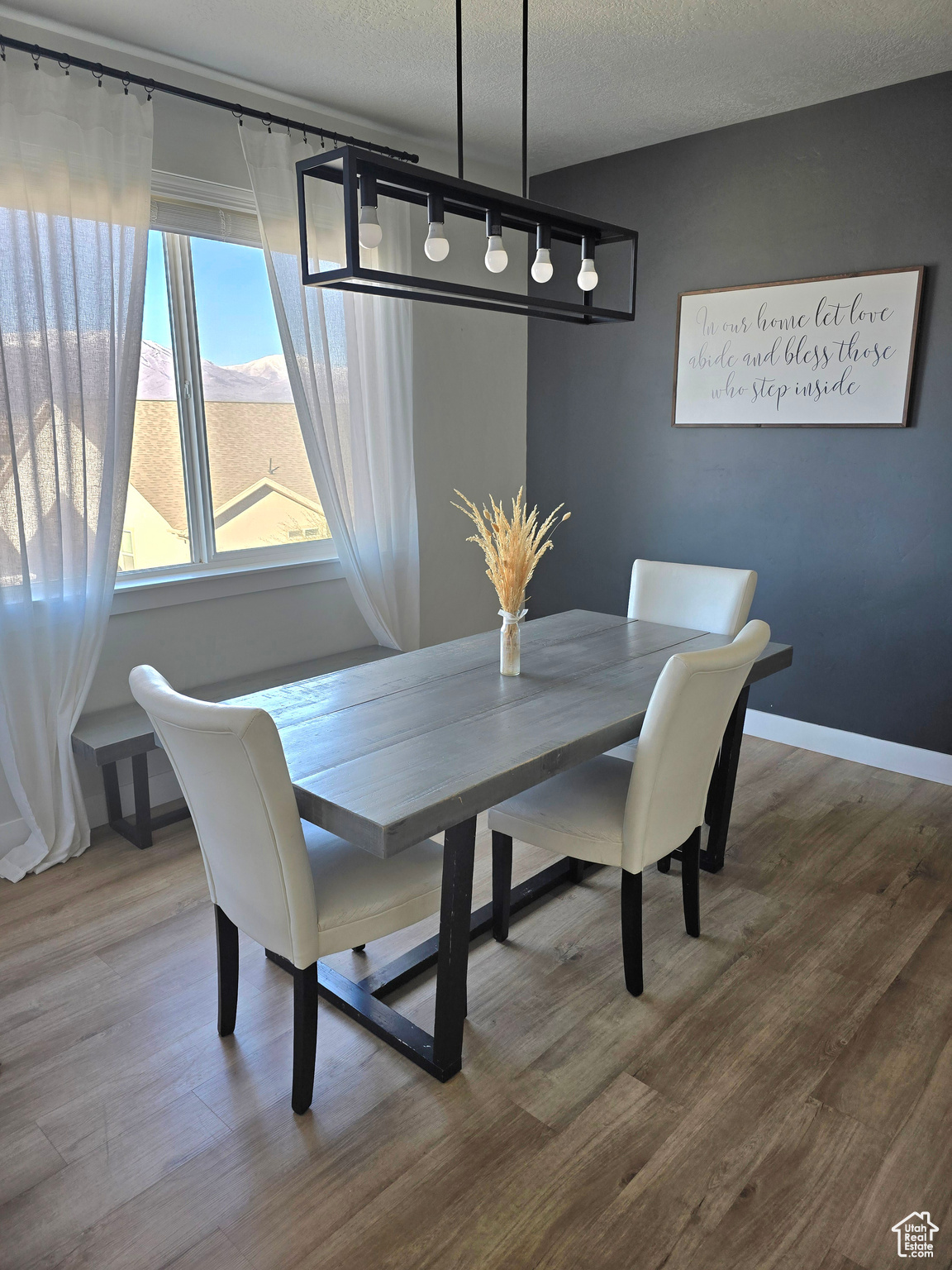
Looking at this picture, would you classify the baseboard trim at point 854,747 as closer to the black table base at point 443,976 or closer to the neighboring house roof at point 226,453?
the black table base at point 443,976

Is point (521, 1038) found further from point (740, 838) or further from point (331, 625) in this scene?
point (331, 625)

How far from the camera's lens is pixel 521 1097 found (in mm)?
1802

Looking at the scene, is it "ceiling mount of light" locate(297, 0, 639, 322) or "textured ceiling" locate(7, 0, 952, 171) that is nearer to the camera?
"ceiling mount of light" locate(297, 0, 639, 322)

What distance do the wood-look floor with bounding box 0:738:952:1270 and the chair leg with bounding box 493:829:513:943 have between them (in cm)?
6

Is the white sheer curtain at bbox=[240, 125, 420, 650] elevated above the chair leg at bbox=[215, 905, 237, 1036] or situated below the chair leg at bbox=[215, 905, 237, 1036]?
above

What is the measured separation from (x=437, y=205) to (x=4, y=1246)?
2250mm

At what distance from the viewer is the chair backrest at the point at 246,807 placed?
1482mm

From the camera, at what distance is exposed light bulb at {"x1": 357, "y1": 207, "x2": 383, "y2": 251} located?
5.85 ft

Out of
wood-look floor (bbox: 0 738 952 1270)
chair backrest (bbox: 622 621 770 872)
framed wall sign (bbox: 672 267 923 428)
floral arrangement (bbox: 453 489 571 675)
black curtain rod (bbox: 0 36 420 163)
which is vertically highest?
black curtain rod (bbox: 0 36 420 163)

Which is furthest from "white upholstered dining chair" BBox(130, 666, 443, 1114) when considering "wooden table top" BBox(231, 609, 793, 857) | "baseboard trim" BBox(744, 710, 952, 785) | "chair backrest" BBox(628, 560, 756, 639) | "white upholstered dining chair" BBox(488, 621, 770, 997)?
"baseboard trim" BBox(744, 710, 952, 785)

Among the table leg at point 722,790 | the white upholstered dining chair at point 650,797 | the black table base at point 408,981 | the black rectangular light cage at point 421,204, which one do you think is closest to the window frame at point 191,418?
the black rectangular light cage at point 421,204

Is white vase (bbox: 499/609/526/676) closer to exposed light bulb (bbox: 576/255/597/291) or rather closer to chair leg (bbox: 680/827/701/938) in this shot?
chair leg (bbox: 680/827/701/938)

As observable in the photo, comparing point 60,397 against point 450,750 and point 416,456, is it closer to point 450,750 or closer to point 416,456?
point 416,456

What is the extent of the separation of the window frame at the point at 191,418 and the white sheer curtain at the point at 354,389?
19 centimetres
